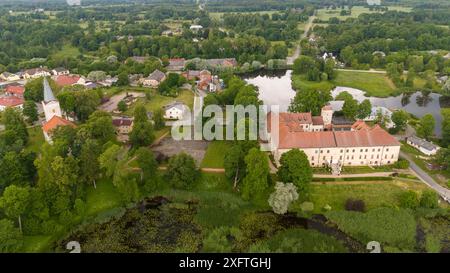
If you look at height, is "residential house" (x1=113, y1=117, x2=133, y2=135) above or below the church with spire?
below

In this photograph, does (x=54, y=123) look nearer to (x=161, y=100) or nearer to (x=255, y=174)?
(x=161, y=100)

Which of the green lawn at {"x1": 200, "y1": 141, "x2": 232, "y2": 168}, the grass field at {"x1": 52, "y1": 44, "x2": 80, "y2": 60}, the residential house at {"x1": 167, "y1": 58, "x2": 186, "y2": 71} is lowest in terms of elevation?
the green lawn at {"x1": 200, "y1": 141, "x2": 232, "y2": 168}

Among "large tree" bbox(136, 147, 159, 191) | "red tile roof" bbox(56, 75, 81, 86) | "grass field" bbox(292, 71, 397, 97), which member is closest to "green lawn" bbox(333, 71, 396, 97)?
"grass field" bbox(292, 71, 397, 97)

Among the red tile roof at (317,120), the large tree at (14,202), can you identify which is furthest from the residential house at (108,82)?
the large tree at (14,202)

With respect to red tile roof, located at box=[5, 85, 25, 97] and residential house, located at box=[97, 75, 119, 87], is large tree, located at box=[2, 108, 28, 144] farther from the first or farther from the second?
residential house, located at box=[97, 75, 119, 87]

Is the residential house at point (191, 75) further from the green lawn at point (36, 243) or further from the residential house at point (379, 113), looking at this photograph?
the green lawn at point (36, 243)
